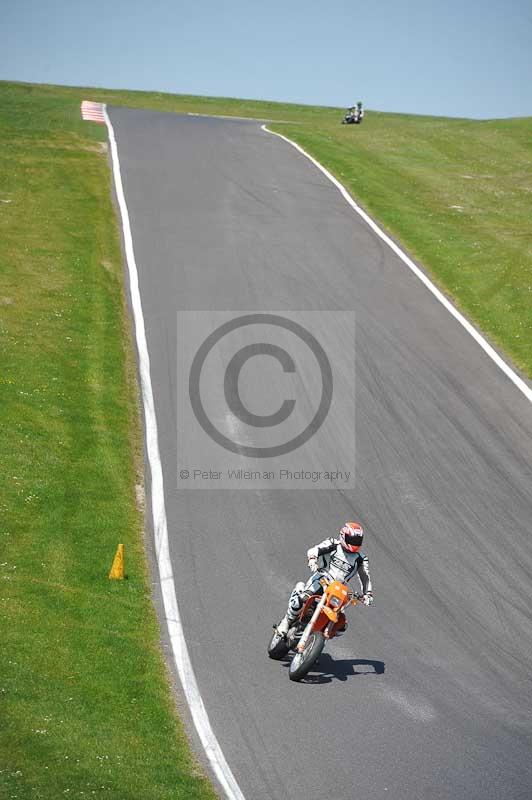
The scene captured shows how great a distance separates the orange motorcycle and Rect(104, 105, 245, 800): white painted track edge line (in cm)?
127

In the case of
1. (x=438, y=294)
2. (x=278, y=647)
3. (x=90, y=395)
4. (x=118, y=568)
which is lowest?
(x=278, y=647)

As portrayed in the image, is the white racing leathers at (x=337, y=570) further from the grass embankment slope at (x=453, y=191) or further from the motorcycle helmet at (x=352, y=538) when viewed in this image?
the grass embankment slope at (x=453, y=191)

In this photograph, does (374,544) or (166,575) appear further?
(374,544)

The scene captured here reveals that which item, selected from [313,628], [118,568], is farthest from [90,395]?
[313,628]

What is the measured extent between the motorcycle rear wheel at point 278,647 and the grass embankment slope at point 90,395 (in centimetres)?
151

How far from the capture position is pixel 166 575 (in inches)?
582

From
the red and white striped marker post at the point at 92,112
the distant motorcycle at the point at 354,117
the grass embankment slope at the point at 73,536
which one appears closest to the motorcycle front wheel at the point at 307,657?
the grass embankment slope at the point at 73,536

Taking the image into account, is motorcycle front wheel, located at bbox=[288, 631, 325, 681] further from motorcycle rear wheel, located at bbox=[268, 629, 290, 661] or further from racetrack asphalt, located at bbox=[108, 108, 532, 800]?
motorcycle rear wheel, located at bbox=[268, 629, 290, 661]

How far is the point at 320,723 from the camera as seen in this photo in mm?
11109

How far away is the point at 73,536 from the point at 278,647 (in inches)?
175

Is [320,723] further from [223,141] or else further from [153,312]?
[223,141]

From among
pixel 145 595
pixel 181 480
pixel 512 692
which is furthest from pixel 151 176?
pixel 512 692

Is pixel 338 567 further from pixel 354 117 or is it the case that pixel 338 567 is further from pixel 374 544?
pixel 354 117

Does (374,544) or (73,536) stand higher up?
(73,536)
